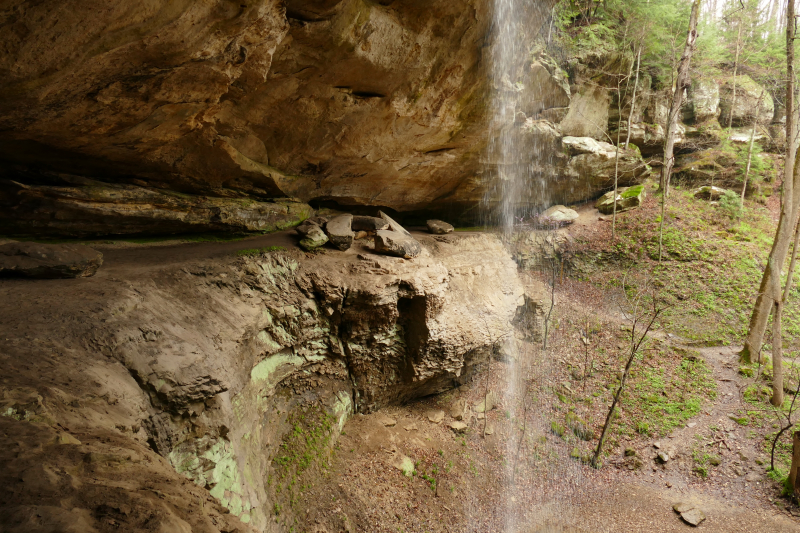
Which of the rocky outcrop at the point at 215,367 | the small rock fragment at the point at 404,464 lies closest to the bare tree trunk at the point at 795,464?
the rocky outcrop at the point at 215,367

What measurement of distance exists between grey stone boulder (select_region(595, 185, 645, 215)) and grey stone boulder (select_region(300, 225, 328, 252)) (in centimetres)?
1317

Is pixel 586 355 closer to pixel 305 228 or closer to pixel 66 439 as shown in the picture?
pixel 305 228

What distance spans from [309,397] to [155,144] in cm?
584

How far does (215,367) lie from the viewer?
5.19 meters

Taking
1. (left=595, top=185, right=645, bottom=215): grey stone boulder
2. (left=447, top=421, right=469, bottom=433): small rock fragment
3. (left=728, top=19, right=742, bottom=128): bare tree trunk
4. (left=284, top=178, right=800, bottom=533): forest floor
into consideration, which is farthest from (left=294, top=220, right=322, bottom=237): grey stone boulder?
(left=728, top=19, right=742, bottom=128): bare tree trunk

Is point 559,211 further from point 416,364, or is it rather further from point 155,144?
point 155,144

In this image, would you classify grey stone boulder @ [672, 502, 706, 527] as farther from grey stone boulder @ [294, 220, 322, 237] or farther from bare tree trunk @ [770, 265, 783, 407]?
grey stone boulder @ [294, 220, 322, 237]

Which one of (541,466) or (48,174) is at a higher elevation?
(48,174)

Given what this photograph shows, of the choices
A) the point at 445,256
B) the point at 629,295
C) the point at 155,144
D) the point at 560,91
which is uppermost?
the point at 560,91

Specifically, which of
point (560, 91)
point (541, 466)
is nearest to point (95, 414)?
point (541, 466)

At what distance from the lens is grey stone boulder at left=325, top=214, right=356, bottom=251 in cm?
938

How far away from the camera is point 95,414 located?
325 cm

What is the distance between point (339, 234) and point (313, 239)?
691 mm

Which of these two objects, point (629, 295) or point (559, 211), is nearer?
point (629, 295)
